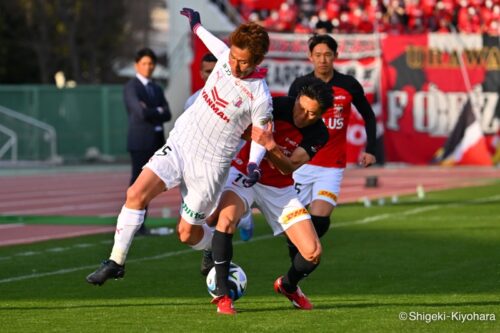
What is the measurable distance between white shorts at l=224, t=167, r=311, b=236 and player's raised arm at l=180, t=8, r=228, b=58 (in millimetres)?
905

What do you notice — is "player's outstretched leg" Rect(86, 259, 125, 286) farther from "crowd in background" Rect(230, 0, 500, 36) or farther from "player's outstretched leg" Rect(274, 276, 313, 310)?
"crowd in background" Rect(230, 0, 500, 36)

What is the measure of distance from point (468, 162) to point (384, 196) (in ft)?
28.0

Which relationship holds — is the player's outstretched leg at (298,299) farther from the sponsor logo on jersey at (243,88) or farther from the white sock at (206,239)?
the sponsor logo on jersey at (243,88)

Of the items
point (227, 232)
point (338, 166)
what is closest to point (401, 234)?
point (338, 166)

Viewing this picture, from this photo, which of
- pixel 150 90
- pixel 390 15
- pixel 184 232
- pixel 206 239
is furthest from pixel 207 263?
pixel 390 15

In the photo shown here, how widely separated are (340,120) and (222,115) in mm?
2717

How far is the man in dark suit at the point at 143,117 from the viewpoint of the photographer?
15.5 metres

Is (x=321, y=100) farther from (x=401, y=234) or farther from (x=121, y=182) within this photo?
(x=121, y=182)

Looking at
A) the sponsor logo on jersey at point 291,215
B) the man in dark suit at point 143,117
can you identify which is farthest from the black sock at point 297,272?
the man in dark suit at point 143,117

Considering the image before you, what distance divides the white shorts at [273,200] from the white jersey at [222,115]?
0.31 m

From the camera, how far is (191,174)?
29.9 feet

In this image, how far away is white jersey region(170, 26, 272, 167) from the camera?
29.1 feet

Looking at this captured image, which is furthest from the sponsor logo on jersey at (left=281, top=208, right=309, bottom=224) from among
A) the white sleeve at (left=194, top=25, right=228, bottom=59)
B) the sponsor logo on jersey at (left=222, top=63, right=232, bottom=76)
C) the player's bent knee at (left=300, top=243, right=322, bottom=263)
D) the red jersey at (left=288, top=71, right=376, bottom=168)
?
the red jersey at (left=288, top=71, right=376, bottom=168)

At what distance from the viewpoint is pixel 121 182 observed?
2852cm
